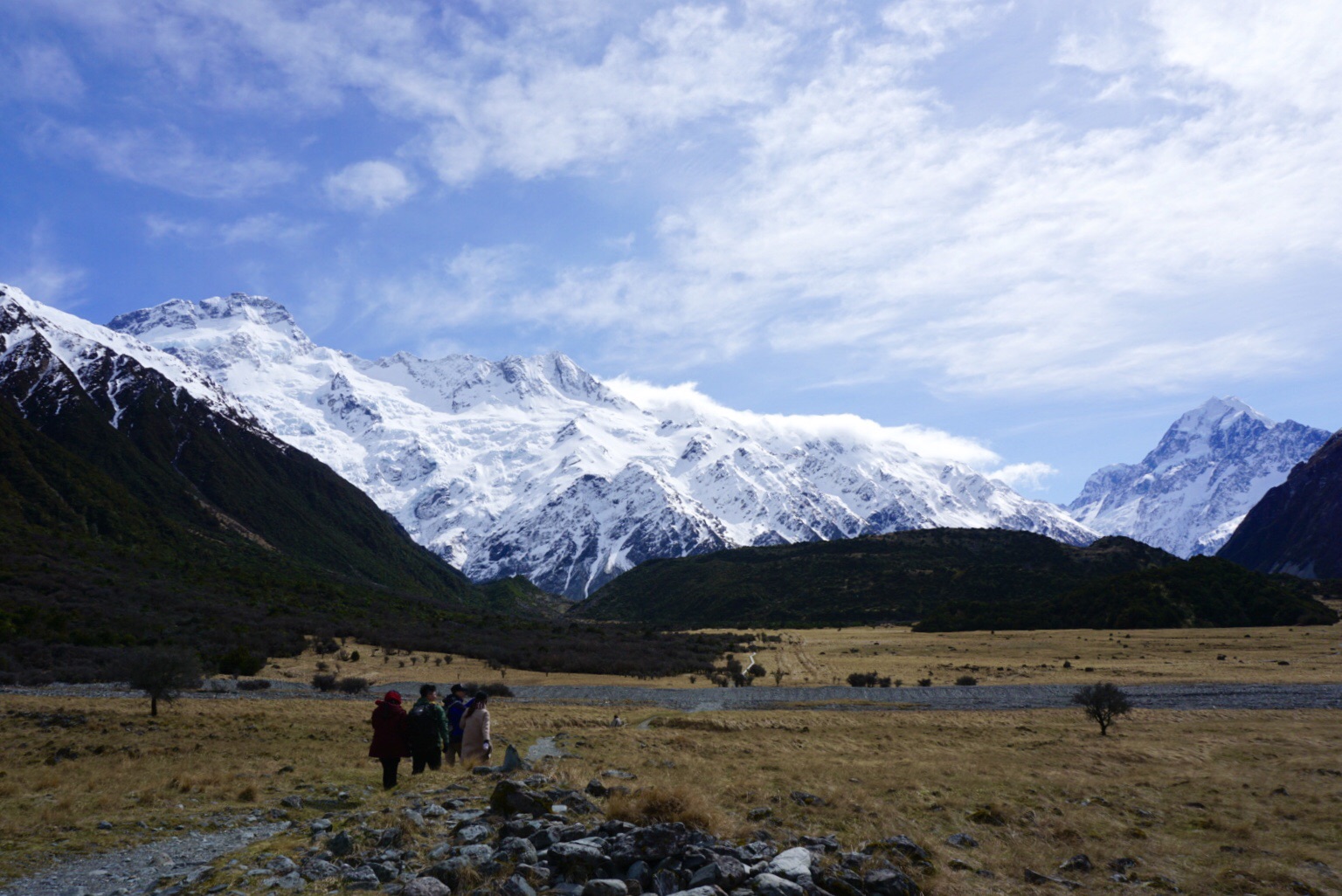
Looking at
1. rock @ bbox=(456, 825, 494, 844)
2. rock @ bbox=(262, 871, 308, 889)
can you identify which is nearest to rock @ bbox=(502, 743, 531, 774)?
rock @ bbox=(456, 825, 494, 844)

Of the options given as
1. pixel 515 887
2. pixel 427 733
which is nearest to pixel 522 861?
pixel 515 887

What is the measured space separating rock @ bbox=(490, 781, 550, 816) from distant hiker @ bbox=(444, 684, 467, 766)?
225 inches

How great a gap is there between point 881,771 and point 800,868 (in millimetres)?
12713

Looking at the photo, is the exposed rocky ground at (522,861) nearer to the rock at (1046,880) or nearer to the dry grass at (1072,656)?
the rock at (1046,880)

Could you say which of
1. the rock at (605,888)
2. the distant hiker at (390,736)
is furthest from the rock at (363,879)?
the distant hiker at (390,736)

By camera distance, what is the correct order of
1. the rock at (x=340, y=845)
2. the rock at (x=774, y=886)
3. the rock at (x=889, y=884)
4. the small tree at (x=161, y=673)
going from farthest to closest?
1. the small tree at (x=161, y=673)
2. the rock at (x=340, y=845)
3. the rock at (x=889, y=884)
4. the rock at (x=774, y=886)

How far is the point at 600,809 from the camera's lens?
1341 cm

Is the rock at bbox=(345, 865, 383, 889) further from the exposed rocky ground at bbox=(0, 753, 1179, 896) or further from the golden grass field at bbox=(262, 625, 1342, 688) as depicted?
the golden grass field at bbox=(262, 625, 1342, 688)

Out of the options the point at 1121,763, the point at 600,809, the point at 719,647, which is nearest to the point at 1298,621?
the point at 719,647

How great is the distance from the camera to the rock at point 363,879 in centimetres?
996

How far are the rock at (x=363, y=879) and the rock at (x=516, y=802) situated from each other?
2.84m

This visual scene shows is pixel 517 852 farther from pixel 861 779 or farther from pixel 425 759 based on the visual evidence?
pixel 861 779

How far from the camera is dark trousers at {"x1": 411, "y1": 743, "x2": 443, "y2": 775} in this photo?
17188mm

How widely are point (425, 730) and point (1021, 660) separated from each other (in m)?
66.3
